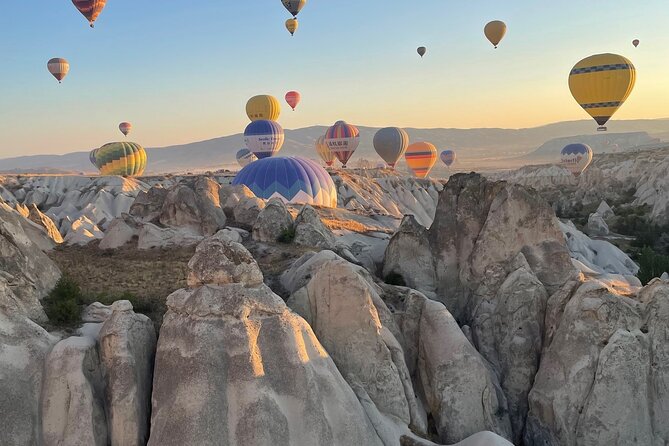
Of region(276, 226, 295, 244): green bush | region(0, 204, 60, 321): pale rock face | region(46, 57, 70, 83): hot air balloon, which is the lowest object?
region(276, 226, 295, 244): green bush

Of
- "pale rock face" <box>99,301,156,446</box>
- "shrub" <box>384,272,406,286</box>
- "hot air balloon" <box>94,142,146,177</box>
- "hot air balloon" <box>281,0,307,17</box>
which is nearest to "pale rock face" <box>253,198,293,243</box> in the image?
"shrub" <box>384,272,406,286</box>

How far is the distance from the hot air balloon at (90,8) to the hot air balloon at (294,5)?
1989 cm

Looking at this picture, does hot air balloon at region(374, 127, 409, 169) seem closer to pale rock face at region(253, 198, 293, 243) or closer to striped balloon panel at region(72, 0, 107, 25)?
striped balloon panel at region(72, 0, 107, 25)

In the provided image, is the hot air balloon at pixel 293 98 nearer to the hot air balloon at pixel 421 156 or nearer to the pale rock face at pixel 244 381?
the hot air balloon at pixel 421 156

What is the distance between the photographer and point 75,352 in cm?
1091

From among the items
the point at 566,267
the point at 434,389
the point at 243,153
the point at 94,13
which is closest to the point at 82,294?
the point at 434,389

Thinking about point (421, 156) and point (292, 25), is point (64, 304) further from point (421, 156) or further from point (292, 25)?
point (421, 156)

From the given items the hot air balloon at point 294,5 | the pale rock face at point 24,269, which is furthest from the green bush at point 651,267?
the hot air balloon at point 294,5

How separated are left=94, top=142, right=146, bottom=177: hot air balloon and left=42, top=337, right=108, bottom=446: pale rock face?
7716cm

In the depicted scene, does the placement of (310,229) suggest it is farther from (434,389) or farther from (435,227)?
(434,389)

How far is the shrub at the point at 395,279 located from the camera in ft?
64.7

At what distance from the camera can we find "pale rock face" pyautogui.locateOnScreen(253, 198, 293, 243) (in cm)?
2188

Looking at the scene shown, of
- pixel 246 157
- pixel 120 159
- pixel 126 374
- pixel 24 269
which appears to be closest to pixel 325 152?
pixel 246 157

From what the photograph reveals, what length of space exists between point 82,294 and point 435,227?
464 inches
